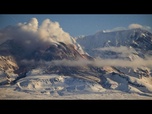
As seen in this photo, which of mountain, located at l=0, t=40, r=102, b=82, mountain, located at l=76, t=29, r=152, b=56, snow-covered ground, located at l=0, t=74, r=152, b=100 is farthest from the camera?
mountain, located at l=76, t=29, r=152, b=56

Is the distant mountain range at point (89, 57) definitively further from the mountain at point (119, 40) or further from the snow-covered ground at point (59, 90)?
the snow-covered ground at point (59, 90)

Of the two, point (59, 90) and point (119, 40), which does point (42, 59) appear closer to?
point (59, 90)

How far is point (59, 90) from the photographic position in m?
9.31

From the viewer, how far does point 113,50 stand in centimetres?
966

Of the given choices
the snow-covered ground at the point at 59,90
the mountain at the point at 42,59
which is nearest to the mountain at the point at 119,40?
the mountain at the point at 42,59

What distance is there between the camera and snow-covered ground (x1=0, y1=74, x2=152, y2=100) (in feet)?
30.2

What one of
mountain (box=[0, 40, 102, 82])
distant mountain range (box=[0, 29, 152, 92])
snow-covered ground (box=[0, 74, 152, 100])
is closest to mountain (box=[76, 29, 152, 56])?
distant mountain range (box=[0, 29, 152, 92])

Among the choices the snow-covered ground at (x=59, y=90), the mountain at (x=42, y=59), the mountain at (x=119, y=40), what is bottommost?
the snow-covered ground at (x=59, y=90)

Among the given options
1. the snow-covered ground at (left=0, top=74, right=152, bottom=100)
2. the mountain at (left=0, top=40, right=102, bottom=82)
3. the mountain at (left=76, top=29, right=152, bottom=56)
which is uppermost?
the mountain at (left=76, top=29, right=152, bottom=56)

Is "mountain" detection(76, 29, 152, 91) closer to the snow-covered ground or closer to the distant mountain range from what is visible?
the distant mountain range

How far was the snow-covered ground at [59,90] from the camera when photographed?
363 inches
